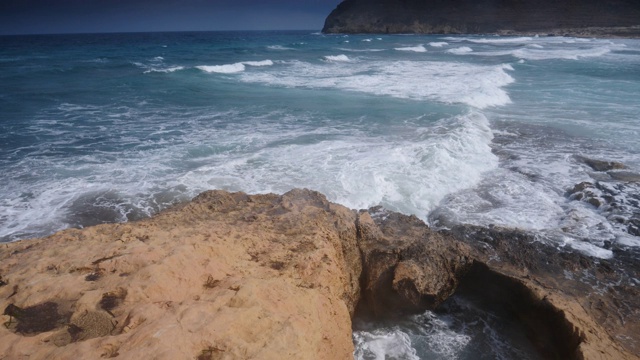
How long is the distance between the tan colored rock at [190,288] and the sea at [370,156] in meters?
1.26

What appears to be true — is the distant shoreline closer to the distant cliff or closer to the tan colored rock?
the distant cliff

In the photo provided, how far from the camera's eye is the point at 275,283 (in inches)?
122

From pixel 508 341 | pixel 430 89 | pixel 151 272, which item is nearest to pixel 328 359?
pixel 151 272

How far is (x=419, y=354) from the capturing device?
391cm

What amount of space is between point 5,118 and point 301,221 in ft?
44.9

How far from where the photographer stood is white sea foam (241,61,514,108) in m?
15.5

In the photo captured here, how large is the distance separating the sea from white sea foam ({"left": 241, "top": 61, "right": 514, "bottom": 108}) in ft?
0.72

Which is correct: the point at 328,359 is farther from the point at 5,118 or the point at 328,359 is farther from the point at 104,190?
the point at 5,118

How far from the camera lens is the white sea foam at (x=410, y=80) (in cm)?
1554

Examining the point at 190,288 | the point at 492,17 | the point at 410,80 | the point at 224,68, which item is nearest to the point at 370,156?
the point at 190,288

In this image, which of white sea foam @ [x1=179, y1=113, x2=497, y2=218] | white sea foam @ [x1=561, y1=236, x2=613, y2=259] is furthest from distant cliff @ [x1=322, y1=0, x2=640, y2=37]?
white sea foam @ [x1=561, y1=236, x2=613, y2=259]

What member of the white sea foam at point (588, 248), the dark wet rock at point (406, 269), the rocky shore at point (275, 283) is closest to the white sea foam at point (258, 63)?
the rocky shore at point (275, 283)

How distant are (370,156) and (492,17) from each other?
3235 inches

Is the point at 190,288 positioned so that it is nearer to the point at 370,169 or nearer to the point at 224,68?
the point at 370,169
